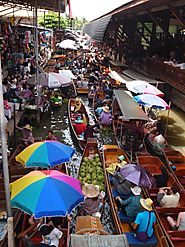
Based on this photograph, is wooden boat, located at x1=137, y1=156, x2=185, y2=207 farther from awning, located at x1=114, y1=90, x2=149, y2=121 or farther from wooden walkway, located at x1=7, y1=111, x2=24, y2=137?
wooden walkway, located at x1=7, y1=111, x2=24, y2=137

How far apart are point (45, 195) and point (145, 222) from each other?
2.17 meters

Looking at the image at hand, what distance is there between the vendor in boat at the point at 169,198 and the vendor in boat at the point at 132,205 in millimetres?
760

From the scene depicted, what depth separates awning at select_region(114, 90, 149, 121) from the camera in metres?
10.2

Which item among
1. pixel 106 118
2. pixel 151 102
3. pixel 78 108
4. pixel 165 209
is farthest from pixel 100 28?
pixel 165 209

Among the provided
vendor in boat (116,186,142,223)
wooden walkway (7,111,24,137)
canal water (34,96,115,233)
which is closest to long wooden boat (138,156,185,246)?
vendor in boat (116,186,142,223)

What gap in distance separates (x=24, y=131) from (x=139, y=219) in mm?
5391

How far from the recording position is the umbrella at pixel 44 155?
6.72 meters

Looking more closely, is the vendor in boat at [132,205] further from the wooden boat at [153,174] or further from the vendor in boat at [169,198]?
the wooden boat at [153,174]

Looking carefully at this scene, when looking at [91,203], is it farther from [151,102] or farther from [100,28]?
[100,28]

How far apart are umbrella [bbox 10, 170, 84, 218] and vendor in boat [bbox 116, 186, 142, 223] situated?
142cm

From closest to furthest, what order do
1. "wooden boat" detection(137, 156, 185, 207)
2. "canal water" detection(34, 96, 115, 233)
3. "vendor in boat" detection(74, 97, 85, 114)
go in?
"wooden boat" detection(137, 156, 185, 207), "canal water" detection(34, 96, 115, 233), "vendor in boat" detection(74, 97, 85, 114)

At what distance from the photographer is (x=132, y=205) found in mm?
6445

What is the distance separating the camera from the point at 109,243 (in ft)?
15.1

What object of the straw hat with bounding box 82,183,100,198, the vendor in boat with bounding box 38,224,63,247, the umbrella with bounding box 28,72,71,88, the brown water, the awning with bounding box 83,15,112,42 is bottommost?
the brown water
